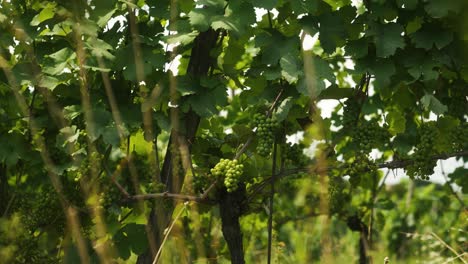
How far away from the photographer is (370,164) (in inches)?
133

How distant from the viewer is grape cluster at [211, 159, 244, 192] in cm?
320

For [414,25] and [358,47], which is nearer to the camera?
[358,47]

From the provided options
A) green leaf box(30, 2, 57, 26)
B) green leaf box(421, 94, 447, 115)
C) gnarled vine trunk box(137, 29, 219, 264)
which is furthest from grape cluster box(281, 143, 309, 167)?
green leaf box(30, 2, 57, 26)

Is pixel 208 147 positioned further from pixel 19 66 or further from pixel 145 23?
pixel 19 66

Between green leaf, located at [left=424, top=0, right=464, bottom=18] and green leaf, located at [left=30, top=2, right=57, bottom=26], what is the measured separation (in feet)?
5.12

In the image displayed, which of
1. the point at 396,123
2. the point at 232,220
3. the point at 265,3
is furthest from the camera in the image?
the point at 396,123

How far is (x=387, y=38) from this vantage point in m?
3.25

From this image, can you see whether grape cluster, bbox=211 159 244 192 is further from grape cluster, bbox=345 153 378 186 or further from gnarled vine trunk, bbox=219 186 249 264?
grape cluster, bbox=345 153 378 186

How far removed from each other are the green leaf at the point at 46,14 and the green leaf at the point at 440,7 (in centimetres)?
156

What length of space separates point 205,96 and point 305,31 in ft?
1.67

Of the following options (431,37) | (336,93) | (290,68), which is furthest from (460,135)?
(290,68)

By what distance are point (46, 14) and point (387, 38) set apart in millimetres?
1436

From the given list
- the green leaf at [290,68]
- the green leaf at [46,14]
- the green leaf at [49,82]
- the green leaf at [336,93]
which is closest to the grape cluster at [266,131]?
the green leaf at [290,68]

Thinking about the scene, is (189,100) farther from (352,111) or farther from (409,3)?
A: (409,3)
